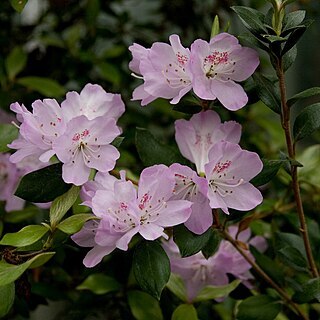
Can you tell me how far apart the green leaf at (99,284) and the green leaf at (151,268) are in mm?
253

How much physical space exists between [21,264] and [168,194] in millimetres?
151

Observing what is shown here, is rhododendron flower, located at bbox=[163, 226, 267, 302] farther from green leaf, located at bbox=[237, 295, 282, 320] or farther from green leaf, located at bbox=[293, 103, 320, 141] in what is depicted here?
green leaf, located at bbox=[293, 103, 320, 141]

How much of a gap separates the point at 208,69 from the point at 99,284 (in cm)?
37

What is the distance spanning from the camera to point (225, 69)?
2.16 ft

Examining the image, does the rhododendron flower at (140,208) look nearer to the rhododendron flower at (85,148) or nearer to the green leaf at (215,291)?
the rhododendron flower at (85,148)

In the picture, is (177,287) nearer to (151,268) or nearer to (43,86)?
(151,268)

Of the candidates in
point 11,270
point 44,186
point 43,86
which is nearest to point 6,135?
point 44,186

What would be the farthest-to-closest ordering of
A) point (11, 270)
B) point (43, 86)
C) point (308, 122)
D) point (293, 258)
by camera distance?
point (43, 86)
point (293, 258)
point (308, 122)
point (11, 270)

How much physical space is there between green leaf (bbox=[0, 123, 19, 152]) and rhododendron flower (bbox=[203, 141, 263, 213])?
9.7 inches

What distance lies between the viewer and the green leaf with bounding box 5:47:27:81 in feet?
3.66

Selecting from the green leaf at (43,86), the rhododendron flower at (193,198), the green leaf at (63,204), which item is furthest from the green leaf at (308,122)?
the green leaf at (43,86)

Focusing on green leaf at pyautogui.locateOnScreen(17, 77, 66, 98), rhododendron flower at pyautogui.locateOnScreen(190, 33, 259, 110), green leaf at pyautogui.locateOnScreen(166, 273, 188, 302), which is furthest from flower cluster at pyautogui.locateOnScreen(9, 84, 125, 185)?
green leaf at pyautogui.locateOnScreen(17, 77, 66, 98)

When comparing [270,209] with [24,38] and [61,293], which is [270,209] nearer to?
[61,293]

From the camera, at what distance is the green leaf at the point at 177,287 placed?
2.67 ft
